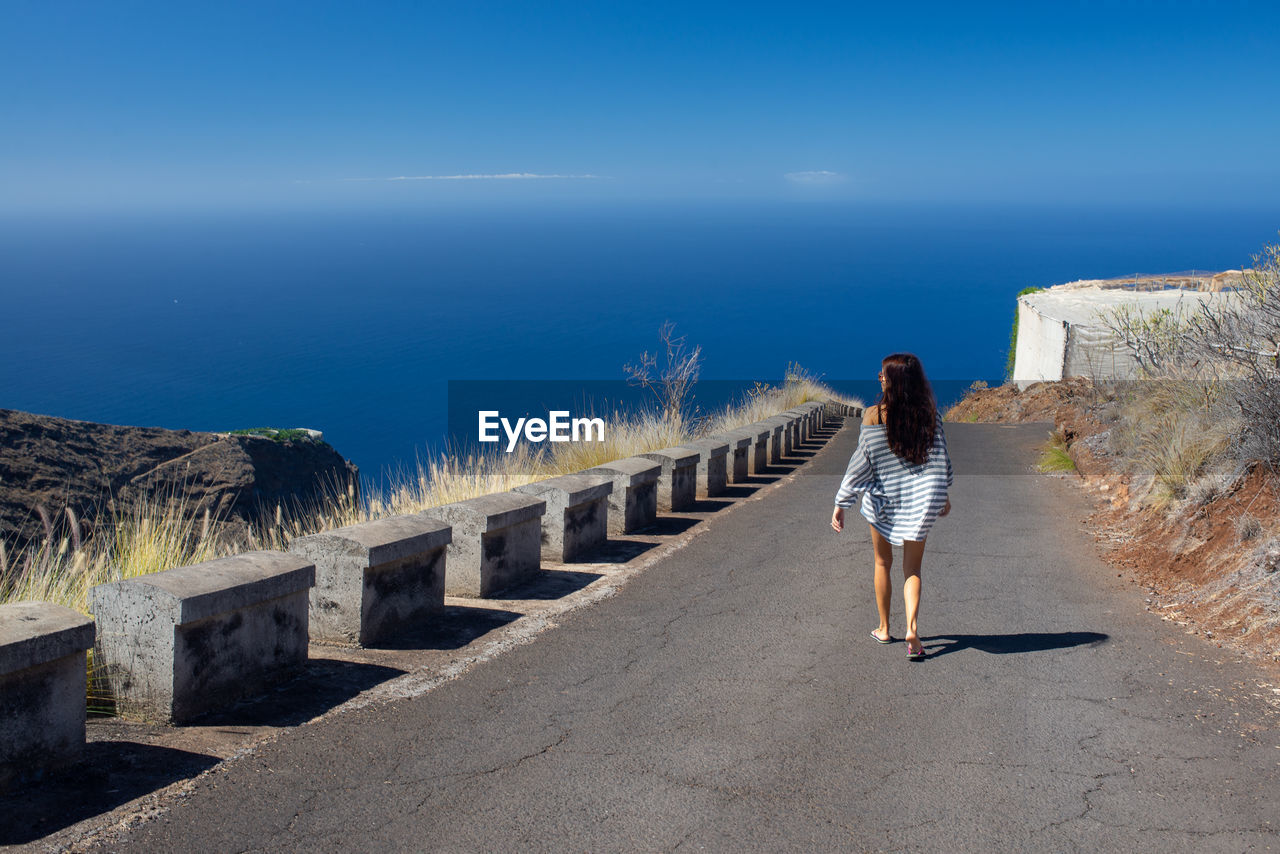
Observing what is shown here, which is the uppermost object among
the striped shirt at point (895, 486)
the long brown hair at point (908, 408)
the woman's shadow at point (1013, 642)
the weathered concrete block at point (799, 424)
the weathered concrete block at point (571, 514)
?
the long brown hair at point (908, 408)

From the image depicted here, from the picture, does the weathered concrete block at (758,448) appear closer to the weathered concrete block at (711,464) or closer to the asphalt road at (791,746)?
the weathered concrete block at (711,464)

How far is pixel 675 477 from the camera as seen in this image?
10.1 meters

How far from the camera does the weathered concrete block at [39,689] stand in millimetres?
3357

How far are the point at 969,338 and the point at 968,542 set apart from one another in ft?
546

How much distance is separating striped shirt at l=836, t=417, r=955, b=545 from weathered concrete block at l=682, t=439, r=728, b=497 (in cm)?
532

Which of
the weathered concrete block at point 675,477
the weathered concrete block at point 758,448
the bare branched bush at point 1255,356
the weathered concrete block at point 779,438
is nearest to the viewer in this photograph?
the bare branched bush at point 1255,356

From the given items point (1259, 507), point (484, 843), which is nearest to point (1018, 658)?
point (1259, 507)

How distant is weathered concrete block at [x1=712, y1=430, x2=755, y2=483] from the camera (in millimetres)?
12656

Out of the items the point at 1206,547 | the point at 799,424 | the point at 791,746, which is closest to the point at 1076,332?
the point at 799,424

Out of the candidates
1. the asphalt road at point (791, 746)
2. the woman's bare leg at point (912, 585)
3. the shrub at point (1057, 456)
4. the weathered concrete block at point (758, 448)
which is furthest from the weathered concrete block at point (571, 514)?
the shrub at point (1057, 456)

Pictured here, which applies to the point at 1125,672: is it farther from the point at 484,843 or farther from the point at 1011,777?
the point at 484,843

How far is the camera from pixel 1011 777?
3791 mm

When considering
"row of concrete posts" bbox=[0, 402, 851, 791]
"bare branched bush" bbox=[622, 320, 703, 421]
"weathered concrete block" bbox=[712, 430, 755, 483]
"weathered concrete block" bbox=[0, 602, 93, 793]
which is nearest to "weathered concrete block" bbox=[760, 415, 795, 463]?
"bare branched bush" bbox=[622, 320, 703, 421]

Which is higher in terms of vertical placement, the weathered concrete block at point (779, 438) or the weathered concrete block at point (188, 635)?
the weathered concrete block at point (188, 635)
